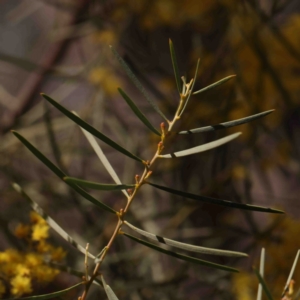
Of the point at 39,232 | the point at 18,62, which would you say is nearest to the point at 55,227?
the point at 39,232

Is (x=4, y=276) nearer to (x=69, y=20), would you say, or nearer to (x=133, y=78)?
(x=133, y=78)

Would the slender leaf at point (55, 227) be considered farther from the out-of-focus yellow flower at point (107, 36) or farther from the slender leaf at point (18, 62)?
the out-of-focus yellow flower at point (107, 36)

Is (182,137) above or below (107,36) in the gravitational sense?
below

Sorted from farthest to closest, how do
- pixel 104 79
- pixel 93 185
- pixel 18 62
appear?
pixel 104 79, pixel 18 62, pixel 93 185

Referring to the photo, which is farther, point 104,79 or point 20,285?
point 104,79

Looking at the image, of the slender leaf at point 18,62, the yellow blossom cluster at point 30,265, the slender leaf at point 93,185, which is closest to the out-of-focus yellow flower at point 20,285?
the yellow blossom cluster at point 30,265

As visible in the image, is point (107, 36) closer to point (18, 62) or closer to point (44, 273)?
point (18, 62)

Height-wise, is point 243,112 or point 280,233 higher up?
point 243,112

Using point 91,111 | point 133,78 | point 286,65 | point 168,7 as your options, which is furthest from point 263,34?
point 133,78

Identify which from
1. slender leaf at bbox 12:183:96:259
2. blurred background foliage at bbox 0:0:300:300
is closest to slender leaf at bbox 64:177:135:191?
slender leaf at bbox 12:183:96:259
